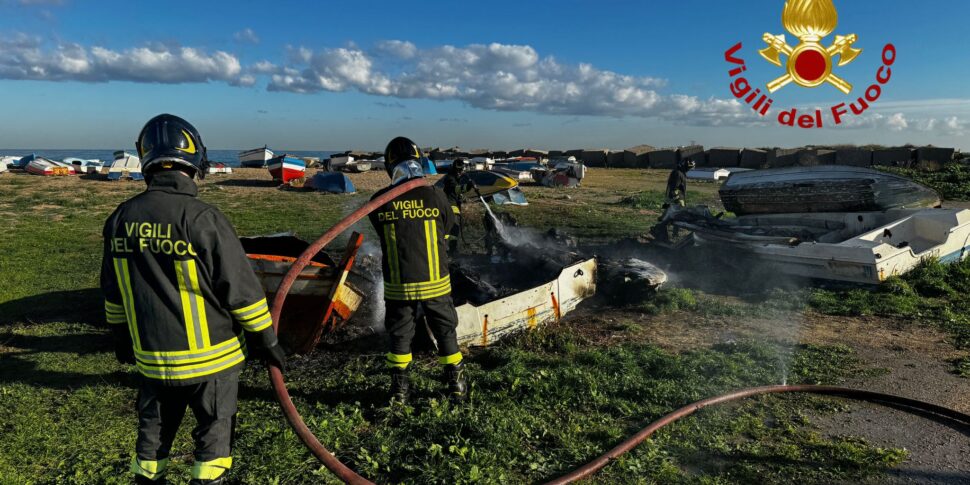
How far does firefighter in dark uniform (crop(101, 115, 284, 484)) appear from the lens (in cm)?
255

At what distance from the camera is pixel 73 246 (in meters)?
11.7

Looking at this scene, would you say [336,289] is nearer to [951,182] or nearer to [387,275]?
[387,275]

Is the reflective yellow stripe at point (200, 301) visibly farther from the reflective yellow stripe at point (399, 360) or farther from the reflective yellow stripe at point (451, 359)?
the reflective yellow stripe at point (451, 359)

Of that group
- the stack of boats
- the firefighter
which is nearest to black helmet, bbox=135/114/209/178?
the stack of boats

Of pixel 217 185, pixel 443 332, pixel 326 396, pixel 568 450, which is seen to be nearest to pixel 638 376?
pixel 568 450

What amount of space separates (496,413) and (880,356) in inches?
161

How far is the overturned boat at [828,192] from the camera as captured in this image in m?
9.78

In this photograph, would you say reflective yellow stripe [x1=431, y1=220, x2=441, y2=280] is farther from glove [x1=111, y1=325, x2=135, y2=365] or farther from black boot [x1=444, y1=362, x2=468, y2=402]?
glove [x1=111, y1=325, x2=135, y2=365]

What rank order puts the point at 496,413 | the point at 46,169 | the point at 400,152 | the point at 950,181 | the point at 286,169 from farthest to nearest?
the point at 46,169 → the point at 286,169 → the point at 950,181 → the point at 400,152 → the point at 496,413

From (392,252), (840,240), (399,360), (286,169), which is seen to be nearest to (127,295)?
(392,252)

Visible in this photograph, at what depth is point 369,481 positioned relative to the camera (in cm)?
325

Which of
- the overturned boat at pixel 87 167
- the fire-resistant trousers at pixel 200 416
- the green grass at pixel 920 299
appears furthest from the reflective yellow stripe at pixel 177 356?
the overturned boat at pixel 87 167

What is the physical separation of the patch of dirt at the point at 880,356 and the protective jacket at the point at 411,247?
2.53m

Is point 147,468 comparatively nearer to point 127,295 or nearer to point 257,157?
point 127,295
